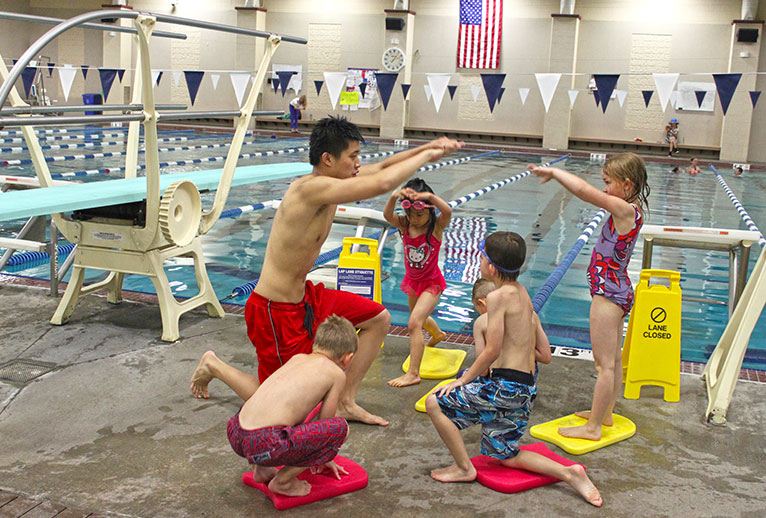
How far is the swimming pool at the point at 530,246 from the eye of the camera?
6246 millimetres

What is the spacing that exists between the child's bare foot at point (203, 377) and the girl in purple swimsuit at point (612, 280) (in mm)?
1708

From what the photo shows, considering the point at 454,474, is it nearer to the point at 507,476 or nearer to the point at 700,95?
the point at 507,476

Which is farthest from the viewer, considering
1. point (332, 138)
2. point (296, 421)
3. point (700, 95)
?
point (700, 95)

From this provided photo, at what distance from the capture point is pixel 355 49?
2595cm

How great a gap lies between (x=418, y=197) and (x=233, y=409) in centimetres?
144

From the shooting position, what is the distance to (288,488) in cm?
288

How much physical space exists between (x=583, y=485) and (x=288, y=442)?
119cm

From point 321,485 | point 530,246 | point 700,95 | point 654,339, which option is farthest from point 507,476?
point 700,95

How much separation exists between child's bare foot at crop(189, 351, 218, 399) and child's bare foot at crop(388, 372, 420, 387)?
995mm

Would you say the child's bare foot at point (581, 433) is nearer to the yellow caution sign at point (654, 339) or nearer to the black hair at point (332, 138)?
the yellow caution sign at point (654, 339)

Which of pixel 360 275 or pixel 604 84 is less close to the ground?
pixel 604 84

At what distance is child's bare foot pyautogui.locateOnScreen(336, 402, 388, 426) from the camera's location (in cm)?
361

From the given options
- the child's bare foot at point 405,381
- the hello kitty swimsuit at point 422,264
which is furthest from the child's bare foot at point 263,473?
the hello kitty swimsuit at point 422,264

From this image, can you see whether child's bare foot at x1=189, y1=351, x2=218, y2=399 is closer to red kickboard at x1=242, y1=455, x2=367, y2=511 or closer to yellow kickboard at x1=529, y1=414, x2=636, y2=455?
red kickboard at x1=242, y1=455, x2=367, y2=511
